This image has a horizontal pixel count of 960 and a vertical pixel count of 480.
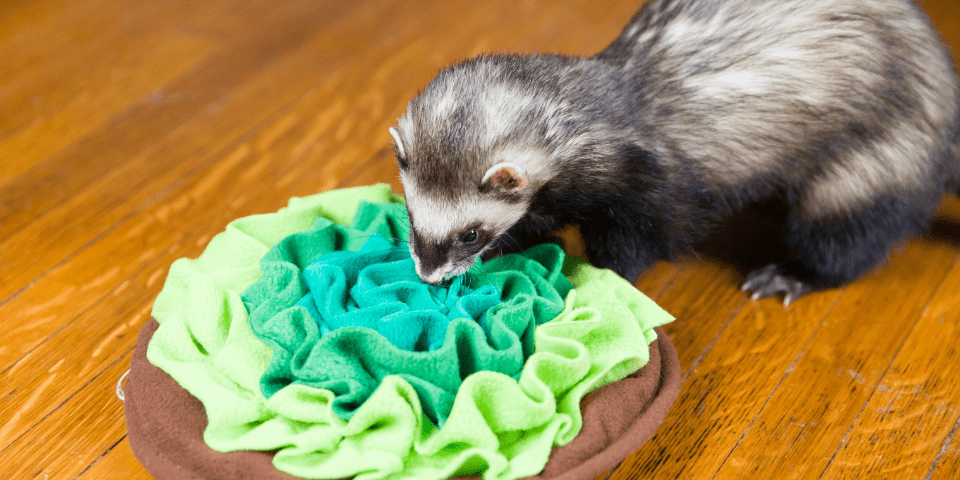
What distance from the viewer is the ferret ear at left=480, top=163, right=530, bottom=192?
1.17m

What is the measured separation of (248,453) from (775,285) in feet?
3.79

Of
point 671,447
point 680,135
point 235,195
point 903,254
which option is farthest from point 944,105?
point 235,195

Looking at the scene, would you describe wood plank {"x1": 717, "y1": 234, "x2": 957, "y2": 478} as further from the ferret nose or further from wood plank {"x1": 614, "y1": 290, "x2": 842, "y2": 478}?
the ferret nose

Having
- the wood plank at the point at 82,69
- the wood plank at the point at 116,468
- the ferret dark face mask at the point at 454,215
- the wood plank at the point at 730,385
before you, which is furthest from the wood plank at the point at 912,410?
the wood plank at the point at 82,69

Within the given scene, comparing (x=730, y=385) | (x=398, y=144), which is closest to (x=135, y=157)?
(x=398, y=144)

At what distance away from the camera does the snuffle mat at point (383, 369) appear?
106cm

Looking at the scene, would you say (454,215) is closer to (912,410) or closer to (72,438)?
(72,438)

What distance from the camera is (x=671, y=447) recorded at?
4.29 feet

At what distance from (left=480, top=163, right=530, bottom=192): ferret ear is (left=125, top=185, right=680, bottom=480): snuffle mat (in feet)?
0.65

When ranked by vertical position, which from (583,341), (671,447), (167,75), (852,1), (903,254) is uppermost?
(167,75)

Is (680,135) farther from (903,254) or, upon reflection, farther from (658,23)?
(903,254)

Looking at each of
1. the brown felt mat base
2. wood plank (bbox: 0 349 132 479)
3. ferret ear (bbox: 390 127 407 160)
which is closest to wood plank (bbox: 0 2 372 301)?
wood plank (bbox: 0 349 132 479)

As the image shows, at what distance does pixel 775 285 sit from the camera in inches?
64.3

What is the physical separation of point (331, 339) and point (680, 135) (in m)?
0.74
